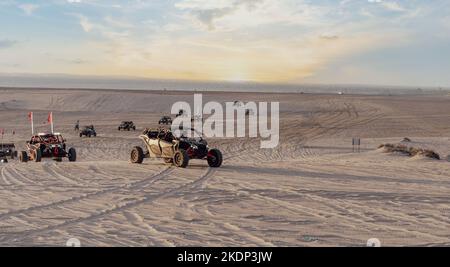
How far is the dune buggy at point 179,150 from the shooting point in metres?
16.8

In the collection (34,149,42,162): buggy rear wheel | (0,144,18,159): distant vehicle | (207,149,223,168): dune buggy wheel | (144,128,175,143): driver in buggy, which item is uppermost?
(144,128,175,143): driver in buggy

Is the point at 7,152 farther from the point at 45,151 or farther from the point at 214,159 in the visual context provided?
the point at 214,159

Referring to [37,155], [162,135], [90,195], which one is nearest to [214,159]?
[162,135]

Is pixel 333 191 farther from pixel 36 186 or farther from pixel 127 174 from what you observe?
pixel 36 186

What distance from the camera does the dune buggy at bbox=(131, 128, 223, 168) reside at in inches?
661

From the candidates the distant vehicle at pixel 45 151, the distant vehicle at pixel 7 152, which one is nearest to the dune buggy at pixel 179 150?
the distant vehicle at pixel 45 151

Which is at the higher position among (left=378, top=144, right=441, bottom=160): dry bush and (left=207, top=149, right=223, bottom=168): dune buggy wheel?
(left=207, top=149, right=223, bottom=168): dune buggy wheel

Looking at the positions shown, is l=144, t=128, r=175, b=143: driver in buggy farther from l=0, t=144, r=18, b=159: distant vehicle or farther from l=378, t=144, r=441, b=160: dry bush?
l=0, t=144, r=18, b=159: distant vehicle

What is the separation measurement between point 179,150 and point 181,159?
1.01 feet

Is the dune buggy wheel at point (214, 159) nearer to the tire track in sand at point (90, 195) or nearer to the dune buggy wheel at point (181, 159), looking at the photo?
the dune buggy wheel at point (181, 159)

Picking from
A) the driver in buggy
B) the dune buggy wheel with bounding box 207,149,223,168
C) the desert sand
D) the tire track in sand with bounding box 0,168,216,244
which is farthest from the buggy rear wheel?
the tire track in sand with bounding box 0,168,216,244

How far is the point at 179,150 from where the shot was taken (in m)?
16.8
